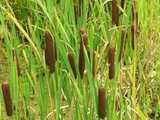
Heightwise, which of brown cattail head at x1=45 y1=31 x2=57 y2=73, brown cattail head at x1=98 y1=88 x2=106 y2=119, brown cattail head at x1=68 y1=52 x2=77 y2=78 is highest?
brown cattail head at x1=45 y1=31 x2=57 y2=73

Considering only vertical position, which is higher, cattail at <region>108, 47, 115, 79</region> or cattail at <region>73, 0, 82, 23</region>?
cattail at <region>73, 0, 82, 23</region>

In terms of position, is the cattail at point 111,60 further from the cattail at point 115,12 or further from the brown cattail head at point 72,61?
the cattail at point 115,12

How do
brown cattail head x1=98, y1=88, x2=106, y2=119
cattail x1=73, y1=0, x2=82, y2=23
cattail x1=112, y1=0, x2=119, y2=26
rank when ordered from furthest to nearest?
cattail x1=73, y1=0, x2=82, y2=23 → cattail x1=112, y1=0, x2=119, y2=26 → brown cattail head x1=98, y1=88, x2=106, y2=119

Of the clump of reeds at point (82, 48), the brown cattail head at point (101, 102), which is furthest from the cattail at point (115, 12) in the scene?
the brown cattail head at point (101, 102)

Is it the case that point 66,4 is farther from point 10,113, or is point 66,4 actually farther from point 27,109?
point 10,113

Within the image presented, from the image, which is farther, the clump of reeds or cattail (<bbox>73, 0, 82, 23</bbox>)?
cattail (<bbox>73, 0, 82, 23</bbox>)

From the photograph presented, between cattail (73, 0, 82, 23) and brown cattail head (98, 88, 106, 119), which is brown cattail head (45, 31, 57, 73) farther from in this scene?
cattail (73, 0, 82, 23)

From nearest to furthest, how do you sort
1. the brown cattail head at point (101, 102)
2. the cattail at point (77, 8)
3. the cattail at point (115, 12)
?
the brown cattail head at point (101, 102) → the cattail at point (115, 12) → the cattail at point (77, 8)

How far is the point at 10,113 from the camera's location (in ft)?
3.54

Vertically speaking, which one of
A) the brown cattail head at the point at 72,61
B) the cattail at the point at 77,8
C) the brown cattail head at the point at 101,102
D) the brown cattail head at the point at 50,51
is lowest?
the brown cattail head at the point at 101,102

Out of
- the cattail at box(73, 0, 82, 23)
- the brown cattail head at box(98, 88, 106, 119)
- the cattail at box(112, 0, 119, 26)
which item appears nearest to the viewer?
the brown cattail head at box(98, 88, 106, 119)

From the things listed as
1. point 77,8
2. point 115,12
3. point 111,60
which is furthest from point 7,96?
point 77,8

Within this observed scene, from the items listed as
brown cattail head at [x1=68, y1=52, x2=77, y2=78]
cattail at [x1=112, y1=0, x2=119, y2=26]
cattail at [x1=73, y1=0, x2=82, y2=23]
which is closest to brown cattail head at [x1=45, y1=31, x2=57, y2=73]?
brown cattail head at [x1=68, y1=52, x2=77, y2=78]

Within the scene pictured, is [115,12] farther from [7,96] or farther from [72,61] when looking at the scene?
[7,96]
